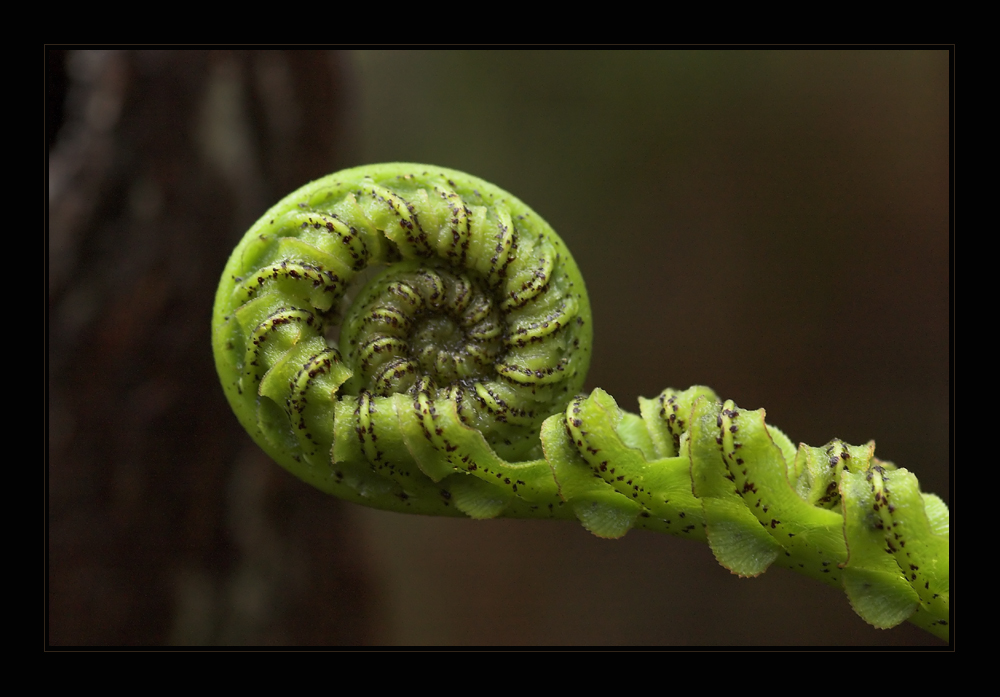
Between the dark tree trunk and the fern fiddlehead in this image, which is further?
the dark tree trunk

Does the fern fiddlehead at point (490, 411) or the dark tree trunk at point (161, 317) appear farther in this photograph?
the dark tree trunk at point (161, 317)

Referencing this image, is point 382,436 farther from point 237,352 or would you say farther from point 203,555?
point 203,555

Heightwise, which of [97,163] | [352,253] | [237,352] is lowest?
[237,352]

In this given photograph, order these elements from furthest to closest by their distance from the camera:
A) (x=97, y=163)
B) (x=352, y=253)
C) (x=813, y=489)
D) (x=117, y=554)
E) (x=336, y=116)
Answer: (x=336, y=116)
(x=117, y=554)
(x=97, y=163)
(x=352, y=253)
(x=813, y=489)

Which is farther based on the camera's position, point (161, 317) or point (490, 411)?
point (161, 317)

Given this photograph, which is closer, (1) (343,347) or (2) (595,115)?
(1) (343,347)

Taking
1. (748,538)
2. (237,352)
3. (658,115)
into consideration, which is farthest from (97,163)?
(748,538)

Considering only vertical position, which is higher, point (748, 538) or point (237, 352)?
point (237, 352)

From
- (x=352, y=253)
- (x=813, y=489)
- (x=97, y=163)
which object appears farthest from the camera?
(x=97, y=163)
